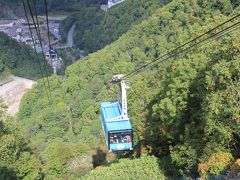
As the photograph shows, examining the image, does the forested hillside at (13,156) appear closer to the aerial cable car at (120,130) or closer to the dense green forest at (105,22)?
the aerial cable car at (120,130)

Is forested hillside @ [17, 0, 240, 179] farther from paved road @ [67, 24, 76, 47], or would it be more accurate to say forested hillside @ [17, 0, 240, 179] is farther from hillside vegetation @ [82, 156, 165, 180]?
paved road @ [67, 24, 76, 47]

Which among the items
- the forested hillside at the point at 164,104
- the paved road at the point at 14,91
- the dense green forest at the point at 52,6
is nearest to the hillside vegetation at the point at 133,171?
the forested hillside at the point at 164,104

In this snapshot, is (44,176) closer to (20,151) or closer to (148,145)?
(20,151)

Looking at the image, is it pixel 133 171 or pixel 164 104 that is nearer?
pixel 164 104

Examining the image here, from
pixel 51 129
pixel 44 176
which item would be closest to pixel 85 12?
pixel 51 129

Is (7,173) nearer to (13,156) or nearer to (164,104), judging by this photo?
(13,156)

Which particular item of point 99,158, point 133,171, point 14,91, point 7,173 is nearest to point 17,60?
point 14,91
